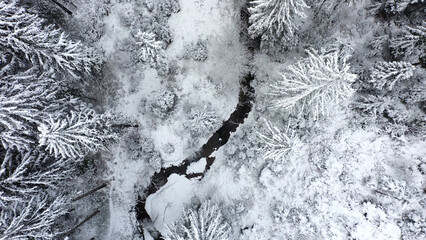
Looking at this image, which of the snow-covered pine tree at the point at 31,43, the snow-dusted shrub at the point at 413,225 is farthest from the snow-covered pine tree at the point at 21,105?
the snow-dusted shrub at the point at 413,225

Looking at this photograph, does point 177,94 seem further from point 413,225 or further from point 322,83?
point 413,225

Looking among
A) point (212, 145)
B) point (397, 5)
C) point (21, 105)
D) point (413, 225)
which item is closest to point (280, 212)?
point (212, 145)

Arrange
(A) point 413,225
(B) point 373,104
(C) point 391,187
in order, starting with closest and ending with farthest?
(A) point 413,225 → (C) point 391,187 → (B) point 373,104

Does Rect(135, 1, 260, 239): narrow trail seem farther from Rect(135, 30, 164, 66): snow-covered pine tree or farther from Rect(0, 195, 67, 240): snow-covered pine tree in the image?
Rect(135, 30, 164, 66): snow-covered pine tree

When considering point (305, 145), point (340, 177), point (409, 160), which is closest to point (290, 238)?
point (340, 177)

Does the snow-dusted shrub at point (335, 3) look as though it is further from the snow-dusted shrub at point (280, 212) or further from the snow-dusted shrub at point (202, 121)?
the snow-dusted shrub at point (280, 212)

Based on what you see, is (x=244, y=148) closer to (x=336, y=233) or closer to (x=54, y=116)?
(x=336, y=233)
